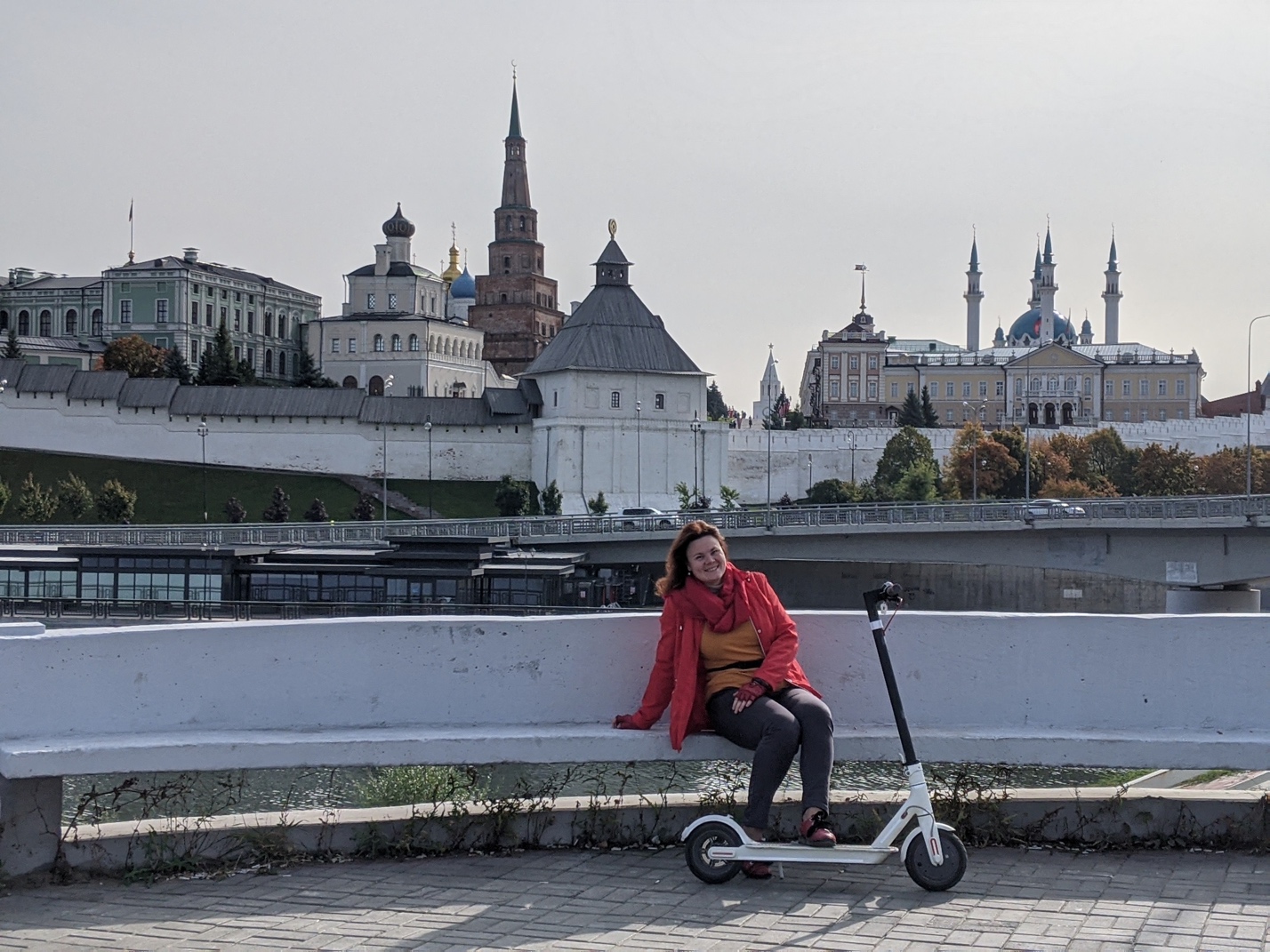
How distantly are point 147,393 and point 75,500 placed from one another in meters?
11.4

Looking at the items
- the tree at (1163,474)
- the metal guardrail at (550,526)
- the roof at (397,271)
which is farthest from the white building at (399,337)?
the metal guardrail at (550,526)

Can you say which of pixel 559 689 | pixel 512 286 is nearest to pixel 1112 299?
pixel 512 286

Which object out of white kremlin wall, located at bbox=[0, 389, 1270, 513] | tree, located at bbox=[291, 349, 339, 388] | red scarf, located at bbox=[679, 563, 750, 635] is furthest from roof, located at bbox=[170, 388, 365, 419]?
red scarf, located at bbox=[679, 563, 750, 635]

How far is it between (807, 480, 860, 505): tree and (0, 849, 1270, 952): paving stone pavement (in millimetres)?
64917

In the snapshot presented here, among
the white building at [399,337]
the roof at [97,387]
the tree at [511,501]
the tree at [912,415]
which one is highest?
the white building at [399,337]

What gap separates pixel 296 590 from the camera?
38.7 metres

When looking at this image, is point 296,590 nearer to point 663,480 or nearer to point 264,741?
point 264,741

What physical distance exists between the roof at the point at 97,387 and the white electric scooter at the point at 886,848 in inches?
2795

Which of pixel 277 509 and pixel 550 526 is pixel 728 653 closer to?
pixel 550 526

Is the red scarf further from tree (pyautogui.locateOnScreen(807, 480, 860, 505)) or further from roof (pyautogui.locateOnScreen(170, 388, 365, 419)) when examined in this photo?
roof (pyautogui.locateOnScreen(170, 388, 365, 419))

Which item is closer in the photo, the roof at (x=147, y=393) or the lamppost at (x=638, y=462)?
the roof at (x=147, y=393)

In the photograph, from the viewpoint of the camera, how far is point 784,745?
5.95 meters

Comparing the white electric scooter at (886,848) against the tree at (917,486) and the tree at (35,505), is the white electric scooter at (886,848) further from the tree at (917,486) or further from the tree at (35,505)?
the tree at (917,486)

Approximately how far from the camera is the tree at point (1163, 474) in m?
74.4
